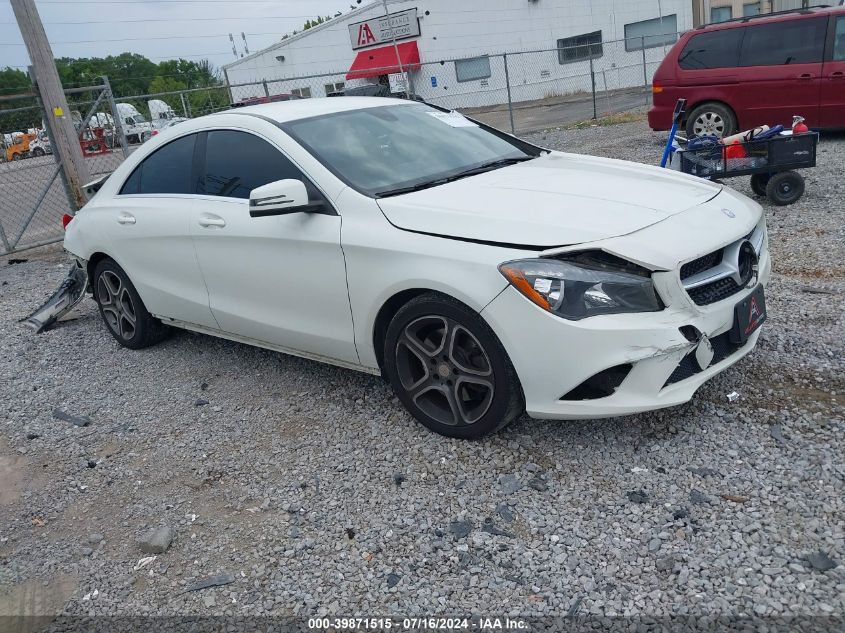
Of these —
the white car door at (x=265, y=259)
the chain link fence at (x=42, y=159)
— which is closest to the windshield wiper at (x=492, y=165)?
the white car door at (x=265, y=259)

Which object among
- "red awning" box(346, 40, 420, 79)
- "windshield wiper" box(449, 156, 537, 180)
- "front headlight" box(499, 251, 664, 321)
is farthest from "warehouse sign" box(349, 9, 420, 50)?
"front headlight" box(499, 251, 664, 321)

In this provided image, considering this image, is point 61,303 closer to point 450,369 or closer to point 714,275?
point 450,369

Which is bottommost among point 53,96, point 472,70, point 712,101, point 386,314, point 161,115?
point 712,101

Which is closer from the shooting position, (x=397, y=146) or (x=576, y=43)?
(x=397, y=146)

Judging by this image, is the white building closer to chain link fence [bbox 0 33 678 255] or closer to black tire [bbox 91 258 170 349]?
chain link fence [bbox 0 33 678 255]

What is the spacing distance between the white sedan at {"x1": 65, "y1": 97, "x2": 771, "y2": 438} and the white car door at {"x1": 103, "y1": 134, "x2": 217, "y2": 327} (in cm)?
2

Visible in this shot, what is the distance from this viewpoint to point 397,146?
429 centimetres

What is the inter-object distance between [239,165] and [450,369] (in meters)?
1.96

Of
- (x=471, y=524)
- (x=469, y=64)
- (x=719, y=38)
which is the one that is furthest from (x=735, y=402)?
(x=469, y=64)

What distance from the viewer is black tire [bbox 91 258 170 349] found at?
18.1ft

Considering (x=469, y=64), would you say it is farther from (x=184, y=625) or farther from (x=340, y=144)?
(x=184, y=625)

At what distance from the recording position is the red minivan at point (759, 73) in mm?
10125

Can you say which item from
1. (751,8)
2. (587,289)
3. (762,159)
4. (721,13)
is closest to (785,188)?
(762,159)

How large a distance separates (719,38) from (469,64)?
74.4 feet
